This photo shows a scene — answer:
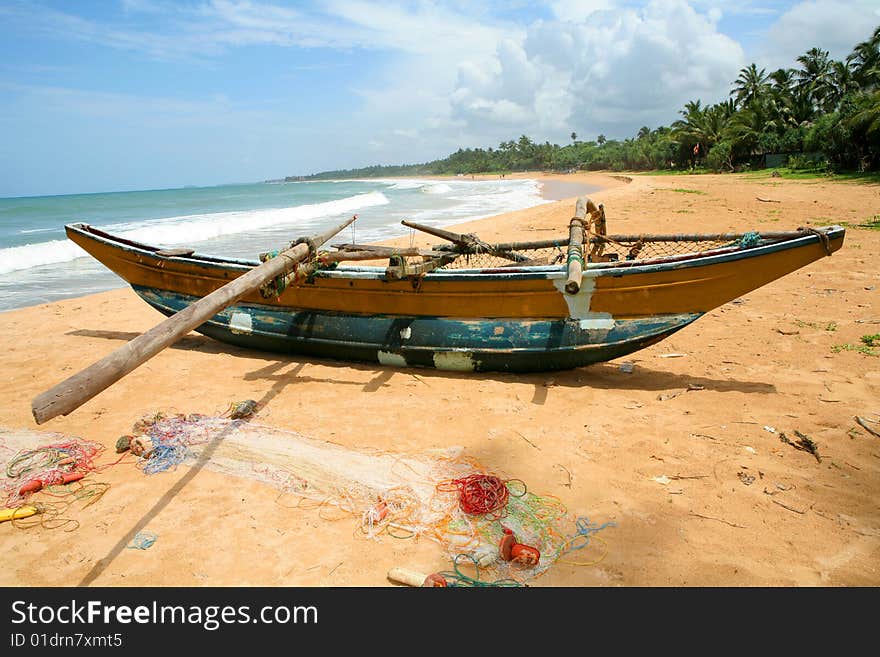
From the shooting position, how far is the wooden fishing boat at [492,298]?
4.42 m

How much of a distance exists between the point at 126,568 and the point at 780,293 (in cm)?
868

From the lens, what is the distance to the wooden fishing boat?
14.5 feet

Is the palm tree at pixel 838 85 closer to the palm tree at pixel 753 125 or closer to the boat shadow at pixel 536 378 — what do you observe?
the palm tree at pixel 753 125

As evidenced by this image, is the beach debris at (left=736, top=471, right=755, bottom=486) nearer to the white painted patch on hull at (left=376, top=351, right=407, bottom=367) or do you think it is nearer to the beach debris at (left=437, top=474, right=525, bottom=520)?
the beach debris at (left=437, top=474, right=525, bottom=520)

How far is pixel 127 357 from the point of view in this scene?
8.66 feet

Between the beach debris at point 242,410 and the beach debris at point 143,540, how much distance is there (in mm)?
1447

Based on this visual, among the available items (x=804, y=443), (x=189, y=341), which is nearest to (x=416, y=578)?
(x=804, y=443)

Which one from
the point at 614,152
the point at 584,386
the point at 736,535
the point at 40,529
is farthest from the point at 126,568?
the point at 614,152

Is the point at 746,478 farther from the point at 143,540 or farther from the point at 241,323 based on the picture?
the point at 241,323

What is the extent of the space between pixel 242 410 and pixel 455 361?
86.2 inches

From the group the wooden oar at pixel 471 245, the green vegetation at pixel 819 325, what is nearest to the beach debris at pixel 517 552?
the wooden oar at pixel 471 245

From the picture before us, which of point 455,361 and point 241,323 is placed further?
point 241,323
